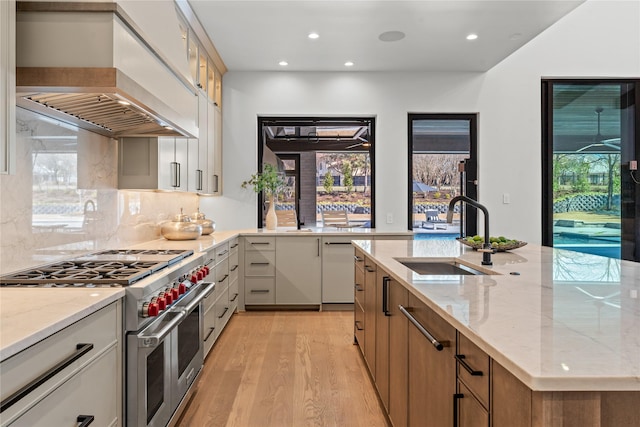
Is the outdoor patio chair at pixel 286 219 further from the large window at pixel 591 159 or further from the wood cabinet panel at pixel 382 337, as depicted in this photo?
the large window at pixel 591 159

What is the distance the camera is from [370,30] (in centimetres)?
351

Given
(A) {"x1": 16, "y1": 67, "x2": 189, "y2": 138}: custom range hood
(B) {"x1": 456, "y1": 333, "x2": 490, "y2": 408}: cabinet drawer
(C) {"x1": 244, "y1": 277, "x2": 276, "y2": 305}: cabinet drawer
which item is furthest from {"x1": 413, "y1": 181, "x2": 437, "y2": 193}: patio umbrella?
(B) {"x1": 456, "y1": 333, "x2": 490, "y2": 408}: cabinet drawer

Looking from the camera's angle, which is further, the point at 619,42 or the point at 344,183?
the point at 344,183

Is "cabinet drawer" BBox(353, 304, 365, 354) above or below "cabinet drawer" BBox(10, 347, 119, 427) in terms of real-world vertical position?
below

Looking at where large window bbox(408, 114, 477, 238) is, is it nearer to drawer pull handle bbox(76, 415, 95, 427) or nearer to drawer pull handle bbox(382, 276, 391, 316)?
drawer pull handle bbox(382, 276, 391, 316)

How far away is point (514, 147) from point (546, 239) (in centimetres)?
120

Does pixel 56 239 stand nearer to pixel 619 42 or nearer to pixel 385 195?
pixel 385 195

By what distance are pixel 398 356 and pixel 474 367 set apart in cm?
83

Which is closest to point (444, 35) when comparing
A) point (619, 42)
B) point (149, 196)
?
point (619, 42)

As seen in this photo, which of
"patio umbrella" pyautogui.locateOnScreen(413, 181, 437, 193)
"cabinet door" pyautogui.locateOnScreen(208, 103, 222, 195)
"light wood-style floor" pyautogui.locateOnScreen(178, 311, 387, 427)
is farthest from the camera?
"patio umbrella" pyautogui.locateOnScreen(413, 181, 437, 193)

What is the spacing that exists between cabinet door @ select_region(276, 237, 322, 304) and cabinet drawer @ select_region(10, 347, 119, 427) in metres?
2.76

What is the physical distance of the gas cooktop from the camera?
152 cm

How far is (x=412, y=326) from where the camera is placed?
5.12 ft

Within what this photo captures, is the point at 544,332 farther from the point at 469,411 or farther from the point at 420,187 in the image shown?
the point at 420,187
